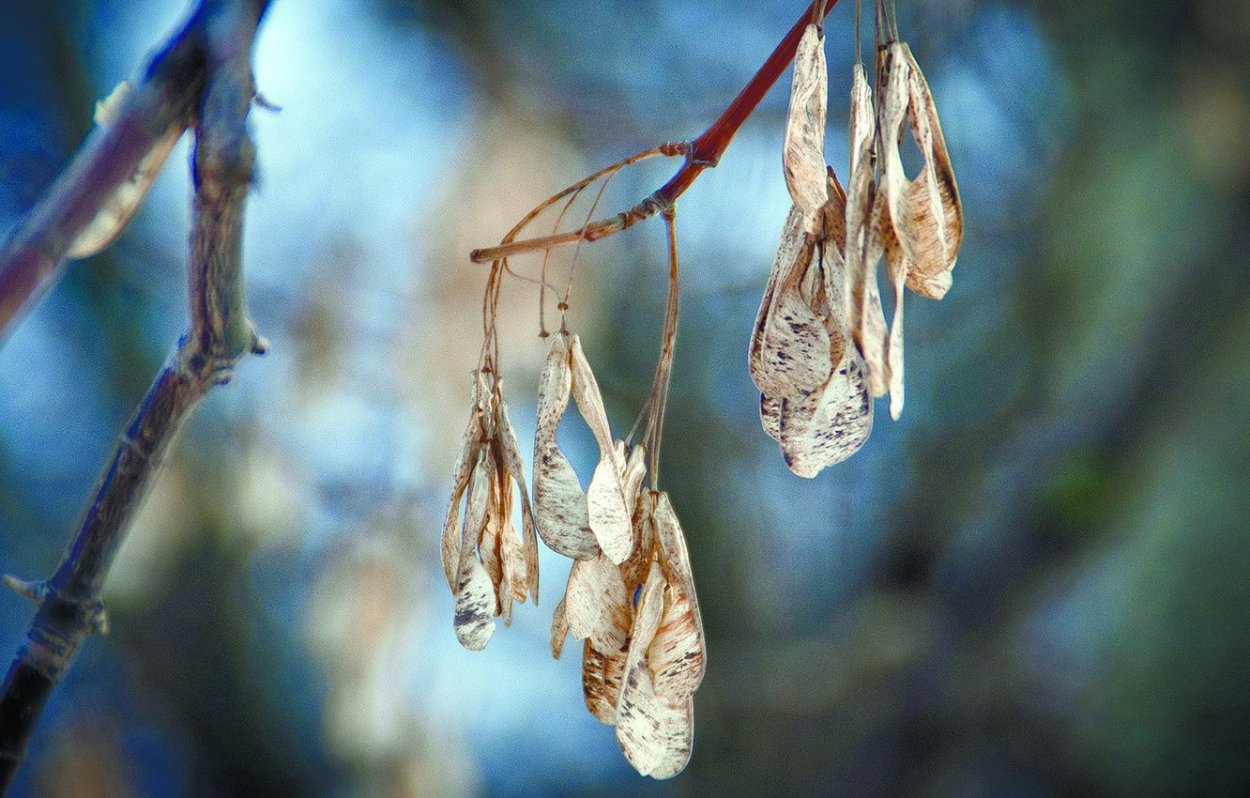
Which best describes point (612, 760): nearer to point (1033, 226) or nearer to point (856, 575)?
point (856, 575)

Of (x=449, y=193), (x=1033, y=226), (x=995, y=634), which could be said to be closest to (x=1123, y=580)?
(x=995, y=634)

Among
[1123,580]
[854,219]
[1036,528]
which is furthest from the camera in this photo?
[1123,580]

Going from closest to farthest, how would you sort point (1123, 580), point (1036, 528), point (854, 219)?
point (854, 219) → point (1036, 528) → point (1123, 580)

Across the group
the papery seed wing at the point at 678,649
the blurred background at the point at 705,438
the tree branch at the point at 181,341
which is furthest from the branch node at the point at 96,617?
the blurred background at the point at 705,438

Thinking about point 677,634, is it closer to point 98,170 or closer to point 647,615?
point 647,615

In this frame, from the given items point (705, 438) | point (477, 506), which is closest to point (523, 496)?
point (477, 506)

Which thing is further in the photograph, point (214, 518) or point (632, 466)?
point (214, 518)

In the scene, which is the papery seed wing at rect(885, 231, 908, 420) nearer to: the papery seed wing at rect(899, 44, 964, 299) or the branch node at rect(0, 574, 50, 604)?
the papery seed wing at rect(899, 44, 964, 299)

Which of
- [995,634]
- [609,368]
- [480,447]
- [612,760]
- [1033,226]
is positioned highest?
[1033,226]
